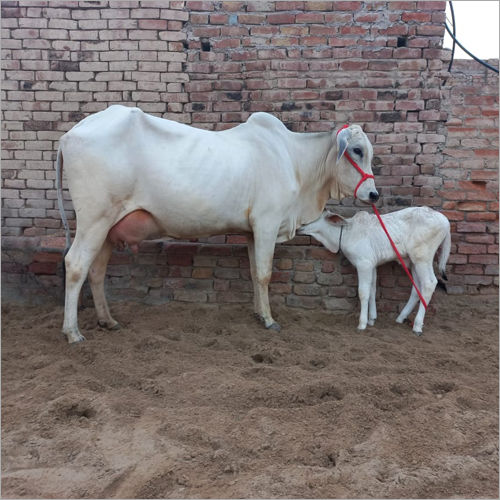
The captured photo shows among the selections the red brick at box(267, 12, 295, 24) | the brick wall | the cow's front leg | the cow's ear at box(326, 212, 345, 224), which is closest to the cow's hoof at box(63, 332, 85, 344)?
the brick wall

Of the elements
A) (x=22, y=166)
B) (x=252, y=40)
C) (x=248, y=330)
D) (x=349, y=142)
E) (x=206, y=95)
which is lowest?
(x=248, y=330)

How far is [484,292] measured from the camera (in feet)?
13.5

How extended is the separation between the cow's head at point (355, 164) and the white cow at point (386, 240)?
0.95 ft

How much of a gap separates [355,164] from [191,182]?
1416 mm

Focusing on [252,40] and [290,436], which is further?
[252,40]

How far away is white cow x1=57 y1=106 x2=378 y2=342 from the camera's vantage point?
3.08 meters

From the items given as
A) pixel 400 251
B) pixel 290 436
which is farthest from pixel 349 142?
pixel 290 436

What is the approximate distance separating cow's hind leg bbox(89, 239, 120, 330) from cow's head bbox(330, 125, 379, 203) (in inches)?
82.6

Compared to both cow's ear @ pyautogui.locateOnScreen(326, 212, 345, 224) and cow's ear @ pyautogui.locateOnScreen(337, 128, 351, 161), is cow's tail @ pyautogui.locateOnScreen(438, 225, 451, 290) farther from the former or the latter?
cow's ear @ pyautogui.locateOnScreen(337, 128, 351, 161)

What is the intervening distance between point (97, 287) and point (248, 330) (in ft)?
4.37

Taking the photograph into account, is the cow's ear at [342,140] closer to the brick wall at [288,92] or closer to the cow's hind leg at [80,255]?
the brick wall at [288,92]

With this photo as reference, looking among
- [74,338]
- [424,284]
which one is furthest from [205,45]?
[424,284]

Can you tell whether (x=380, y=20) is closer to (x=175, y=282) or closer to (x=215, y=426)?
(x=175, y=282)

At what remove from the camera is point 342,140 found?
348 cm
